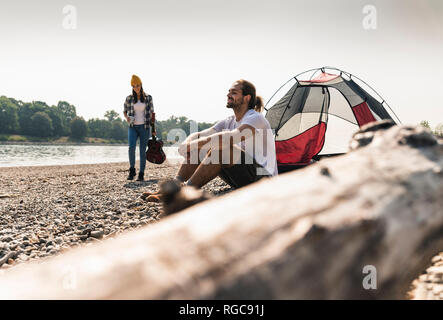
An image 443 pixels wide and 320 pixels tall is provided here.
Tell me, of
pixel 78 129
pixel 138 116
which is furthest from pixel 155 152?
pixel 78 129

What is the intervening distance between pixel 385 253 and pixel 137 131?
6492 millimetres

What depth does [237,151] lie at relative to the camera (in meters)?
3.19

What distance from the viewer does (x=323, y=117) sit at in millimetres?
7414

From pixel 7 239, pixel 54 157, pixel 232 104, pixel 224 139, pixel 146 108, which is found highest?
pixel 146 108

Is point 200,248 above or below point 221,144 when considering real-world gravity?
below

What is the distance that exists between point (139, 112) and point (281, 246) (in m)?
6.43

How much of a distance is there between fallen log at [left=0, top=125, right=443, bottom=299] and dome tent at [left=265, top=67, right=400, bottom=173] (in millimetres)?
5805

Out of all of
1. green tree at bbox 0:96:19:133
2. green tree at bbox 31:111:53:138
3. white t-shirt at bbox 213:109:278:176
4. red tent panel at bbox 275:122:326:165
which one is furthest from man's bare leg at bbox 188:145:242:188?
green tree at bbox 0:96:19:133

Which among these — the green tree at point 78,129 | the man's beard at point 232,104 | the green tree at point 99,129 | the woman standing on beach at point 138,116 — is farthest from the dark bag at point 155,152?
the green tree at point 99,129

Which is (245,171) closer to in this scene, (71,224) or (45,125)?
(71,224)

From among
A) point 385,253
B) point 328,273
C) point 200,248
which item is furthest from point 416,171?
point 200,248

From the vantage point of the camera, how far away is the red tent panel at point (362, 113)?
21.9 ft

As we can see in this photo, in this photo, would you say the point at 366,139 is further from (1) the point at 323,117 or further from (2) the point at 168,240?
(1) the point at 323,117

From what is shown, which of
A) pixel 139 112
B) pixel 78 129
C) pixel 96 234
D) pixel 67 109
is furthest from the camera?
pixel 67 109
